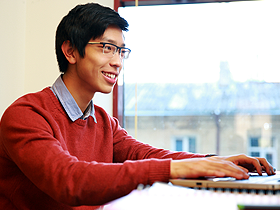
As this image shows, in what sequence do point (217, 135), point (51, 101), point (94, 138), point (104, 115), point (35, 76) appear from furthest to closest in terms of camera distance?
point (217, 135) < point (35, 76) < point (104, 115) < point (94, 138) < point (51, 101)

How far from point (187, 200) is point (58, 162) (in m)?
0.34

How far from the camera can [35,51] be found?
1693mm

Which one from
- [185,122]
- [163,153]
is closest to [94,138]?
[163,153]

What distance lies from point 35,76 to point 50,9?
410 millimetres

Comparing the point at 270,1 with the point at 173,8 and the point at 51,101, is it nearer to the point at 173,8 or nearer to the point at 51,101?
the point at 173,8

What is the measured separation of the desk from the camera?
56cm

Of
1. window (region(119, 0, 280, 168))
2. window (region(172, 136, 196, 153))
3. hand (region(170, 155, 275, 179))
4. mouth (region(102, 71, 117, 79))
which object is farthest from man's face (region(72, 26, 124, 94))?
window (region(172, 136, 196, 153))

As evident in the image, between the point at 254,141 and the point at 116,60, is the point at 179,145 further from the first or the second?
the point at 116,60

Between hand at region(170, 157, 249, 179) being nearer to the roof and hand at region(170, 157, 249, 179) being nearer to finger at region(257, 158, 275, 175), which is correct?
finger at region(257, 158, 275, 175)

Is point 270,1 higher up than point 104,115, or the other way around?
point 270,1

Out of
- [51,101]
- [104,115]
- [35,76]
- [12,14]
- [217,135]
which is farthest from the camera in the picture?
[217,135]

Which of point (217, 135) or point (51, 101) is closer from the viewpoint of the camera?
point (51, 101)

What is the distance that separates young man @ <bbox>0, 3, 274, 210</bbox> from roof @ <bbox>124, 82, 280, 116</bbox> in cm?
59

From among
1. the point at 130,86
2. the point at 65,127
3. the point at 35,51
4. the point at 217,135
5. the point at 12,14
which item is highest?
the point at 12,14
